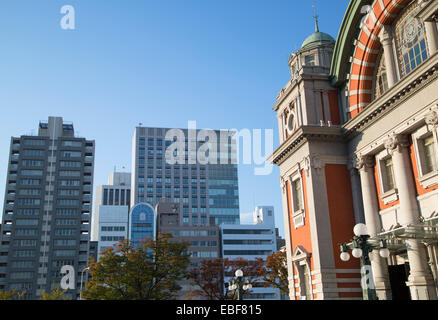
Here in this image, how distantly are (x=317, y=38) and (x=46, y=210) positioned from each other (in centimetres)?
9493

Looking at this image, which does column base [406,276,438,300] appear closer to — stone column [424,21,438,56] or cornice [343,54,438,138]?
cornice [343,54,438,138]

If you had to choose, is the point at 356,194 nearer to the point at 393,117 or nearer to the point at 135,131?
the point at 393,117

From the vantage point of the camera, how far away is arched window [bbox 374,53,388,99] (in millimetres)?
27562

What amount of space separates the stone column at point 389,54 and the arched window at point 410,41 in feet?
1.14

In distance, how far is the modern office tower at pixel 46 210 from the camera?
352ft

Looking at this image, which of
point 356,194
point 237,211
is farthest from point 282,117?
point 237,211

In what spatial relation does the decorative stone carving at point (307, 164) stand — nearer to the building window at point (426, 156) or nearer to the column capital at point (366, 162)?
the column capital at point (366, 162)

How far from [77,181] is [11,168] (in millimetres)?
16494

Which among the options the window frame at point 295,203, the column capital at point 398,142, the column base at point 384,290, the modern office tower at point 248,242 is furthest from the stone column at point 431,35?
the modern office tower at point 248,242

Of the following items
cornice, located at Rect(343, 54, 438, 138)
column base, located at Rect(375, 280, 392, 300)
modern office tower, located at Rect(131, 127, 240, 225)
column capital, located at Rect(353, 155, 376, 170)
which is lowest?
column base, located at Rect(375, 280, 392, 300)

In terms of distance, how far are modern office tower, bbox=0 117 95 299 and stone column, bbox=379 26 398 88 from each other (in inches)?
3735

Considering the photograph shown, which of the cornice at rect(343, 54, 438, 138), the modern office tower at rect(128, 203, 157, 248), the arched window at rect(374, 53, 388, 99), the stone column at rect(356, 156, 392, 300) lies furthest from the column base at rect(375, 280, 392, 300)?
the modern office tower at rect(128, 203, 157, 248)

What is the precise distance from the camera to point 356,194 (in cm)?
2895

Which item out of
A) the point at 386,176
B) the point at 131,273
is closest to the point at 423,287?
the point at 386,176
